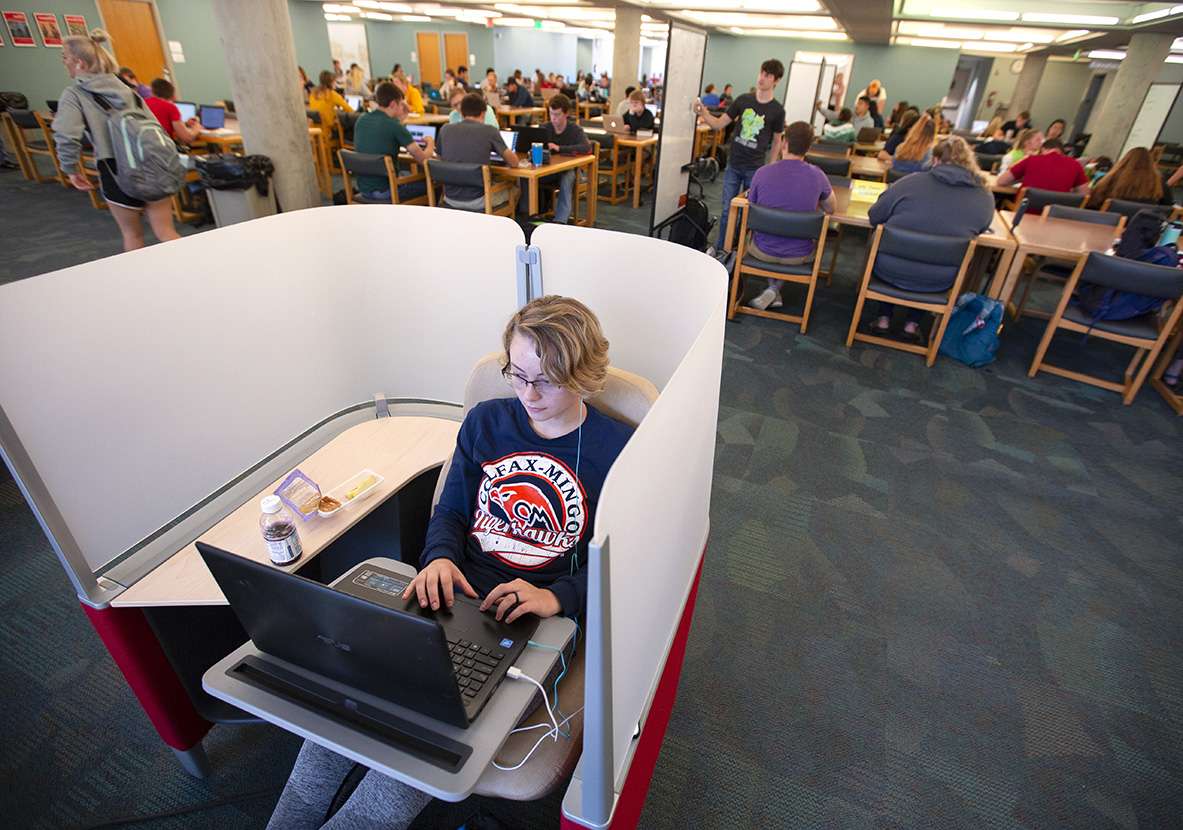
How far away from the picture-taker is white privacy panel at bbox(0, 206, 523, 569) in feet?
3.52

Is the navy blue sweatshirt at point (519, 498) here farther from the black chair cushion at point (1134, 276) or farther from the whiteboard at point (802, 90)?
the whiteboard at point (802, 90)

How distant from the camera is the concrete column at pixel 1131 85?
7.25m

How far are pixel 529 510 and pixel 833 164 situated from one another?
208 inches

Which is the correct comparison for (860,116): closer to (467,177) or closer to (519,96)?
(519,96)

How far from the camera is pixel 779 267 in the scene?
11.9 feet

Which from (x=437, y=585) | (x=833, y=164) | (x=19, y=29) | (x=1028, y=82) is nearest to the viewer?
(x=437, y=585)

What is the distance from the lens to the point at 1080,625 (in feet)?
6.19

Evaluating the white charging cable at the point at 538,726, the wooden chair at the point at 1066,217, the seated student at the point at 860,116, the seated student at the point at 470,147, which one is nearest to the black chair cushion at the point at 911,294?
the wooden chair at the point at 1066,217

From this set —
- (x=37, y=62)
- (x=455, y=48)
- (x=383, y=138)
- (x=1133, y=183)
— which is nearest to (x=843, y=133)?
(x=1133, y=183)

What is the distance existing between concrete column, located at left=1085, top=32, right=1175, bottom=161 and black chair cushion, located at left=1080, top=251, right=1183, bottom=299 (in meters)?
6.76

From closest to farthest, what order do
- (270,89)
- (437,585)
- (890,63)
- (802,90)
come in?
1. (437,585)
2. (270,89)
3. (802,90)
4. (890,63)

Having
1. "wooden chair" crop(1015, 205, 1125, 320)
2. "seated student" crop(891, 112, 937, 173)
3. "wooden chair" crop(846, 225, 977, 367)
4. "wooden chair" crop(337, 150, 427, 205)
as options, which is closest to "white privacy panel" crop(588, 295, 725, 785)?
"wooden chair" crop(846, 225, 977, 367)

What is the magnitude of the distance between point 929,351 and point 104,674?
388cm

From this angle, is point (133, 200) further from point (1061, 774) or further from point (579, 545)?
point (1061, 774)
